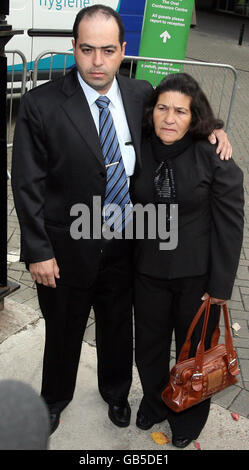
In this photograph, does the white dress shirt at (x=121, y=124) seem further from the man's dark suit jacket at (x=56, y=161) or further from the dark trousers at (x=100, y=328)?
the dark trousers at (x=100, y=328)

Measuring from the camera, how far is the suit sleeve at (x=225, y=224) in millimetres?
2387

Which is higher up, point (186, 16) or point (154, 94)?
point (186, 16)

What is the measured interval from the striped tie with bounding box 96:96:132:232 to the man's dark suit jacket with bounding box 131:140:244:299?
0.08m

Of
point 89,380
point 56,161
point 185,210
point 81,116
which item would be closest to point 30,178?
point 56,161

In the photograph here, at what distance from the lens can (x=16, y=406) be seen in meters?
0.83

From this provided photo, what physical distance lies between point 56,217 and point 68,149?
0.34 meters

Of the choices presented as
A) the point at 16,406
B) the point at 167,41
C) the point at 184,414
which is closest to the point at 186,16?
the point at 167,41

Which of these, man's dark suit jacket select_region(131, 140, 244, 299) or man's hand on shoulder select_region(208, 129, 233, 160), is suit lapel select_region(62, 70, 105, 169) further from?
man's hand on shoulder select_region(208, 129, 233, 160)

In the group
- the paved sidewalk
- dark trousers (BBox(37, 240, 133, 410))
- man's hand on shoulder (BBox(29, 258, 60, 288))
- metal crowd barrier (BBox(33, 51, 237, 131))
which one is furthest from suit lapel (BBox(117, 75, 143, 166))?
metal crowd barrier (BBox(33, 51, 237, 131))

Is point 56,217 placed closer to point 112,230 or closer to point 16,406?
point 112,230

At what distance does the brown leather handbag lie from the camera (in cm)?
258

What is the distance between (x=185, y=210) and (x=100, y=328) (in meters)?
0.87

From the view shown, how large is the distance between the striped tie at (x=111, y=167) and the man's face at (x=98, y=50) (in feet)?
0.38

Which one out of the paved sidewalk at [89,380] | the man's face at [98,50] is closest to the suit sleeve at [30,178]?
the man's face at [98,50]
